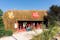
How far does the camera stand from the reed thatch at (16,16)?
130ft

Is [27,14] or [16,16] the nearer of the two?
[16,16]

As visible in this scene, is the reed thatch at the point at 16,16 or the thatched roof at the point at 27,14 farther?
the thatched roof at the point at 27,14

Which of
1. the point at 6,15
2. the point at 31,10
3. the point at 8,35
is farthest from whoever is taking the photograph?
the point at 31,10

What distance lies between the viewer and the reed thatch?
130ft

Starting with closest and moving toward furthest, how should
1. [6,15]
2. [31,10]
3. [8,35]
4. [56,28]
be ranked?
[56,28] → [8,35] → [6,15] → [31,10]

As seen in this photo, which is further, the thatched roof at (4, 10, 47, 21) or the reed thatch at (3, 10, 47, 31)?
the thatched roof at (4, 10, 47, 21)

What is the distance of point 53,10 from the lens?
137 feet

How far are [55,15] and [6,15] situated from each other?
9.67 m

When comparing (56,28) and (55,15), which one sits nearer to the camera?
(56,28)

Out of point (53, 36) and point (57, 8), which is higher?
point (57, 8)

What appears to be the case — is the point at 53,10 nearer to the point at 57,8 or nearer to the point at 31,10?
the point at 57,8

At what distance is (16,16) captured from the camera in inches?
1598

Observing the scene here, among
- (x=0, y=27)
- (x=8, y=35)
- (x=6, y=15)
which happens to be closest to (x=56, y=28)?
(x=8, y=35)

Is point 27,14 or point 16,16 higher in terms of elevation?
point 27,14
